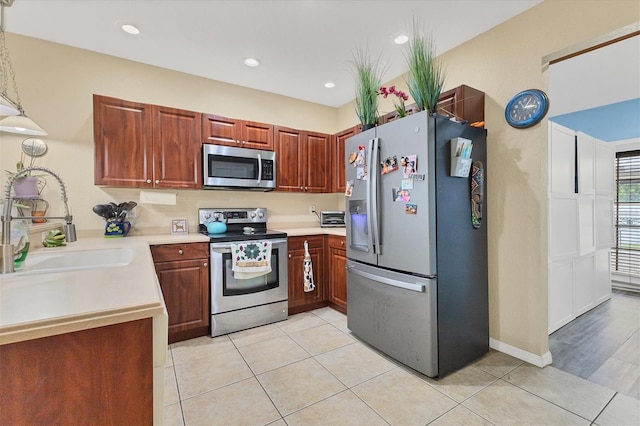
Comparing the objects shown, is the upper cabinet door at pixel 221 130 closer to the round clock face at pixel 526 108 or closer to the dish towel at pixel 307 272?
the dish towel at pixel 307 272

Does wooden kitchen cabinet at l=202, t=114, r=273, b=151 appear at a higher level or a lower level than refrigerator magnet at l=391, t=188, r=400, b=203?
higher

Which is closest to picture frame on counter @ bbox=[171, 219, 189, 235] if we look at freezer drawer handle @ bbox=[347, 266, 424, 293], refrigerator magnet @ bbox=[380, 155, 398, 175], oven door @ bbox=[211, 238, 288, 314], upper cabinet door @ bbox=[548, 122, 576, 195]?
oven door @ bbox=[211, 238, 288, 314]

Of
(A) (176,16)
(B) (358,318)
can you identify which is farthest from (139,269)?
(A) (176,16)

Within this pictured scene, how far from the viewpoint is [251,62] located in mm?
2967

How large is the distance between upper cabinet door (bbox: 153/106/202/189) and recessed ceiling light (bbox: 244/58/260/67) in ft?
2.39

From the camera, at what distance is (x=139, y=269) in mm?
1288

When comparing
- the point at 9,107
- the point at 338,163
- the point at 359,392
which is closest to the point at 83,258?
the point at 9,107

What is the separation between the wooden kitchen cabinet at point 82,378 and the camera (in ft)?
2.27

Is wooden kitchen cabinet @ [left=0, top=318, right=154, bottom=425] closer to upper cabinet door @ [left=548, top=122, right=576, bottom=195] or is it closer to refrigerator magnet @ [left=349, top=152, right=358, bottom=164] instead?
refrigerator magnet @ [left=349, top=152, right=358, bottom=164]

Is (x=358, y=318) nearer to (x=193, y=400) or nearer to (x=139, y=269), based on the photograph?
(x=193, y=400)

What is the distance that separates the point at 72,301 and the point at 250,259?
195 cm

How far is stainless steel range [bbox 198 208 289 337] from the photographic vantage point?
2.70m

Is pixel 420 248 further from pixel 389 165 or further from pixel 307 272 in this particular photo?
pixel 307 272

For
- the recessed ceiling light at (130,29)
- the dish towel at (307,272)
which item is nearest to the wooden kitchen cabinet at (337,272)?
the dish towel at (307,272)
